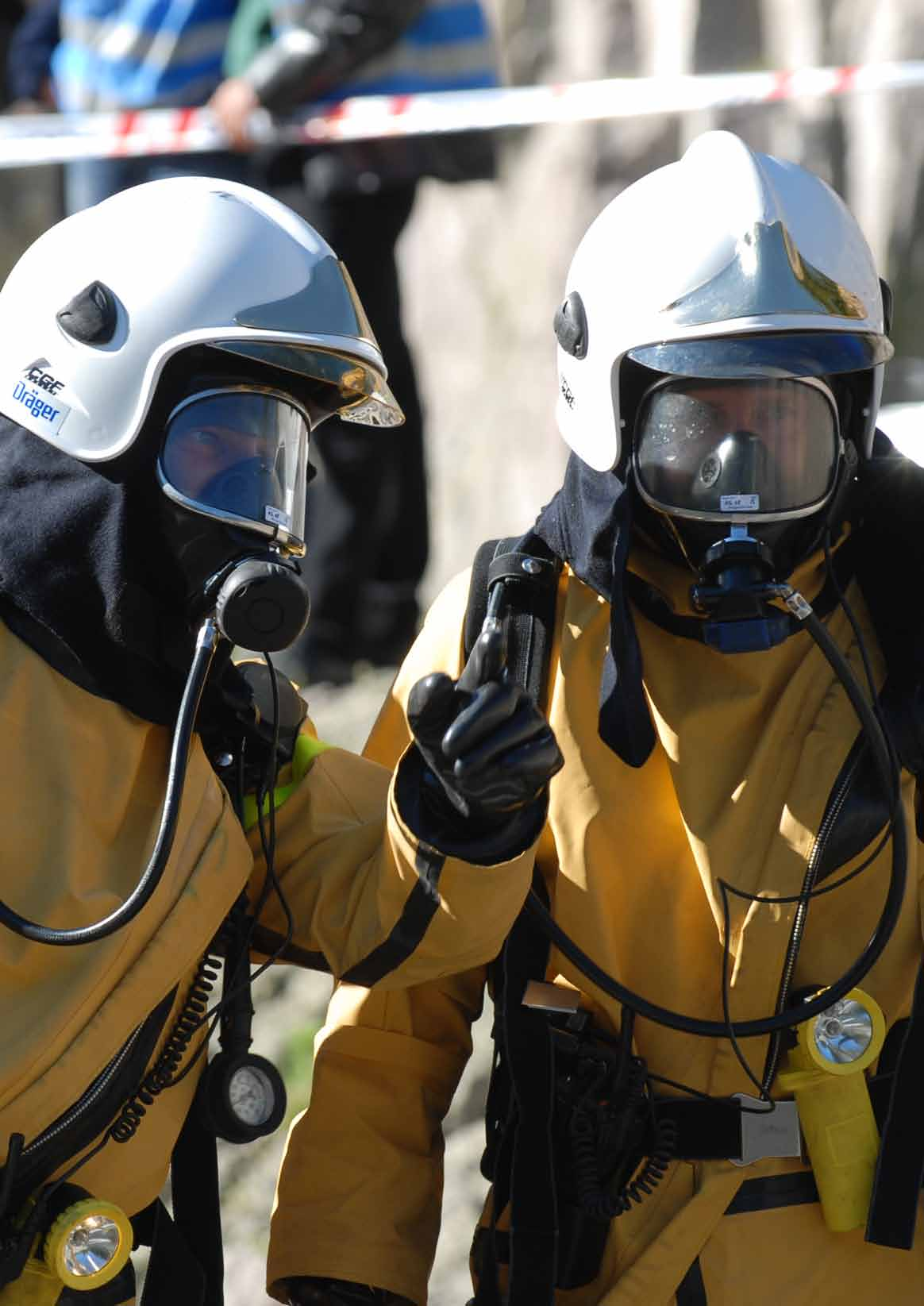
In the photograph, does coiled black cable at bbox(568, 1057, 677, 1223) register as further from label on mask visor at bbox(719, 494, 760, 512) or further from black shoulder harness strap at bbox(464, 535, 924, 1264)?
label on mask visor at bbox(719, 494, 760, 512)

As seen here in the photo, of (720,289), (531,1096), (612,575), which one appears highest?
(720,289)

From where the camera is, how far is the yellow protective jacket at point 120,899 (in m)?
2.34

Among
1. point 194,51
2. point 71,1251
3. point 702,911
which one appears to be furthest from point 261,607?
point 194,51

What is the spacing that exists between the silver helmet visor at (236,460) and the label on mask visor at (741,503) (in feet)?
1.94

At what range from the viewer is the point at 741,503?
2572 millimetres

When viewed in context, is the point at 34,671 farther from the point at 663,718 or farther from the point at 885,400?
the point at 885,400

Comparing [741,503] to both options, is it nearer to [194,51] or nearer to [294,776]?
[294,776]

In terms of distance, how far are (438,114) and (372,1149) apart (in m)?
3.31

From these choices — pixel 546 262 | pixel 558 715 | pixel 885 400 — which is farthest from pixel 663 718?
pixel 546 262

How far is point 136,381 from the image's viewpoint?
257 centimetres

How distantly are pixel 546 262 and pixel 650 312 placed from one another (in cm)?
367

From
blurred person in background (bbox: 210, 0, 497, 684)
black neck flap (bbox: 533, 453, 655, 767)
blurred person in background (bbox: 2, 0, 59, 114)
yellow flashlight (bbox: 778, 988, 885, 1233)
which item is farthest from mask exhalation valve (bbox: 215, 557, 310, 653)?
blurred person in background (bbox: 2, 0, 59, 114)

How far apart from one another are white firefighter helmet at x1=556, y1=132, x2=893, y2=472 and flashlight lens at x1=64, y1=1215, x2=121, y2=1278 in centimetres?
122

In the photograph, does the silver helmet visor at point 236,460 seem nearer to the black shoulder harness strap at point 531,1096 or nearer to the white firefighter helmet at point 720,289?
the black shoulder harness strap at point 531,1096
